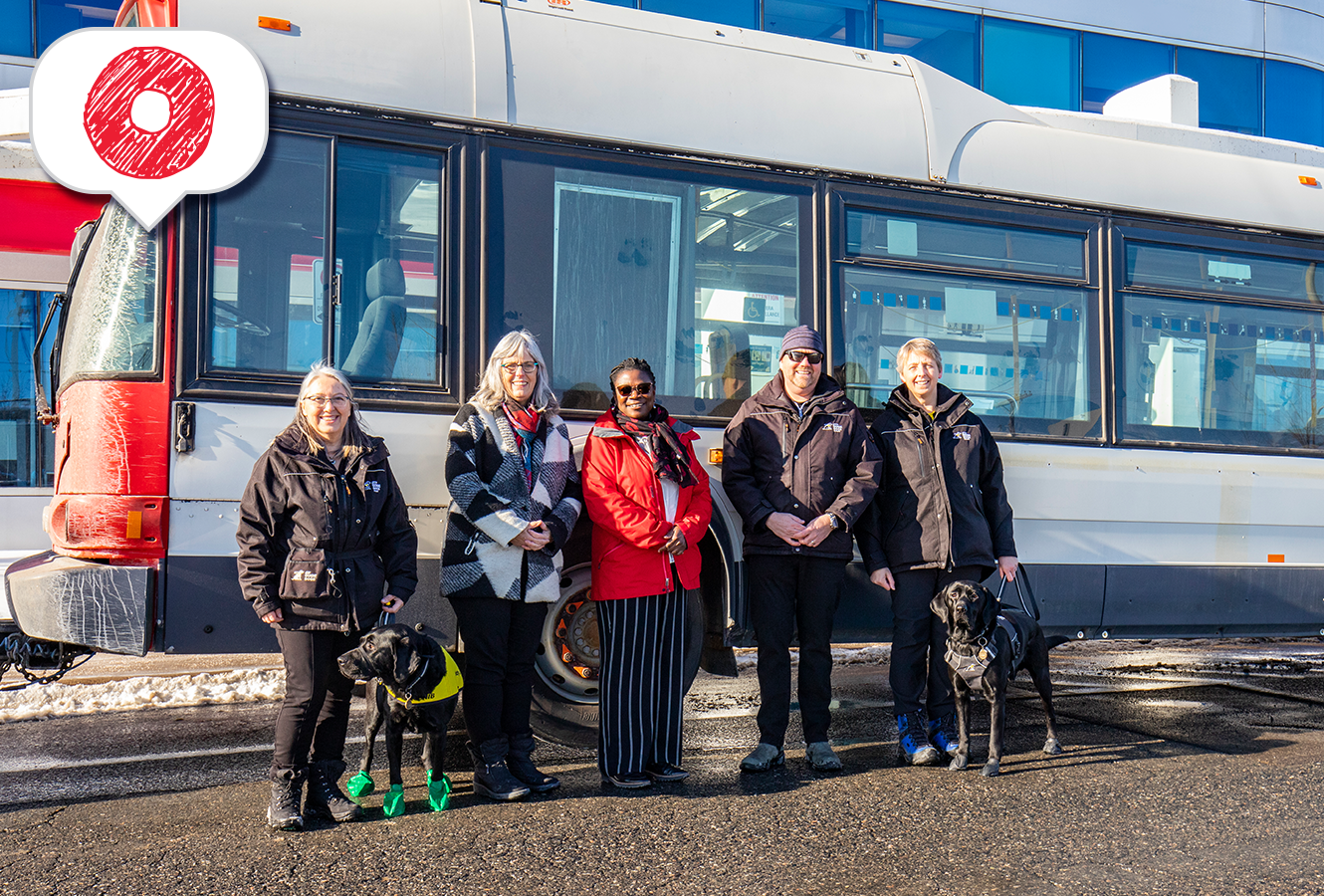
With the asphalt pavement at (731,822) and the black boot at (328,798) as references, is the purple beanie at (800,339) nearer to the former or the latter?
the asphalt pavement at (731,822)

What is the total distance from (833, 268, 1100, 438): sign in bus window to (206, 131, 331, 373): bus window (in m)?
2.66

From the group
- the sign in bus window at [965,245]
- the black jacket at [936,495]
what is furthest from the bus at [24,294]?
the black jacket at [936,495]

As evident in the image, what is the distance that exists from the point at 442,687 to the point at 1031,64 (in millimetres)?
16998

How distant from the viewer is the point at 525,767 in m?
4.58

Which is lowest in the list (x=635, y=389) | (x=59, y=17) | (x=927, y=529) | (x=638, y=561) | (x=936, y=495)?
(x=638, y=561)

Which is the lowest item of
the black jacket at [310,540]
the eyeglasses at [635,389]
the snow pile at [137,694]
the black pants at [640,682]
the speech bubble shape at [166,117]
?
the snow pile at [137,694]

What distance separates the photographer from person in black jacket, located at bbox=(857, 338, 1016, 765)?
519 cm

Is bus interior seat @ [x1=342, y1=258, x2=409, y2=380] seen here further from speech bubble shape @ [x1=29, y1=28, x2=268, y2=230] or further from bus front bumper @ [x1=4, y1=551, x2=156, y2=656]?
bus front bumper @ [x1=4, y1=551, x2=156, y2=656]

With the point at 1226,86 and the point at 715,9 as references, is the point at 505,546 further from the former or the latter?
the point at 1226,86

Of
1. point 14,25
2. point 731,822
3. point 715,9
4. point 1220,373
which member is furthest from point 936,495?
point 14,25

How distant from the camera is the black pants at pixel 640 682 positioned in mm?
4691

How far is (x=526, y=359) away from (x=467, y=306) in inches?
24.2

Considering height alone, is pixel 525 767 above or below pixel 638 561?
below

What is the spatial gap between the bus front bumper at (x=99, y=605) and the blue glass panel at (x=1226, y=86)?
1939 cm
